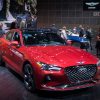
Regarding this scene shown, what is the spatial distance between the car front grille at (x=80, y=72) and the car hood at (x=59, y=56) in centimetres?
10

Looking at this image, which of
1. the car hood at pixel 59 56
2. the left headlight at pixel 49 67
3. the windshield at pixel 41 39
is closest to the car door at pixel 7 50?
the windshield at pixel 41 39

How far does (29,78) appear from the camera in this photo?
22.6 feet

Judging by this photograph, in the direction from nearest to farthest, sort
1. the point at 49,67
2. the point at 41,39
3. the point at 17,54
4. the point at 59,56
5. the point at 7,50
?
the point at 49,67 → the point at 59,56 → the point at 17,54 → the point at 41,39 → the point at 7,50

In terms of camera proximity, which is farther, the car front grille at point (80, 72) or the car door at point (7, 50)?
the car door at point (7, 50)

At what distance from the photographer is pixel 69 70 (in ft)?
20.7

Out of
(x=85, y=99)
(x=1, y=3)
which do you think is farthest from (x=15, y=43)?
(x=1, y=3)

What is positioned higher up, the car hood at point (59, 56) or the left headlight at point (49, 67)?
the car hood at point (59, 56)

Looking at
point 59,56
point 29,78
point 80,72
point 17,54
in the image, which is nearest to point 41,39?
point 17,54

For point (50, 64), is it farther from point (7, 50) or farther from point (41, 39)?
point (7, 50)

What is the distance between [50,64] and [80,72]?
0.73m

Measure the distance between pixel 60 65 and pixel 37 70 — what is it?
55 centimetres

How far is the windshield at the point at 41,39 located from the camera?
7.82 metres

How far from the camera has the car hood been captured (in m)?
6.46

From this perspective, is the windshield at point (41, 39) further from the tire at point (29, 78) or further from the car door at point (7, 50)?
the tire at point (29, 78)
